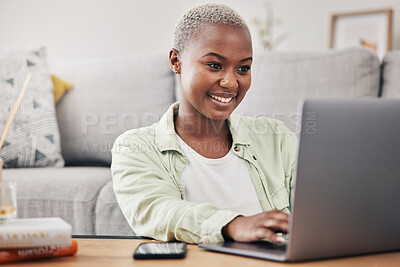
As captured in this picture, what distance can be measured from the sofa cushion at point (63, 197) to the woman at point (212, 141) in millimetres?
497

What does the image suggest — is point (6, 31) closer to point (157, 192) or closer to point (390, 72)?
point (390, 72)

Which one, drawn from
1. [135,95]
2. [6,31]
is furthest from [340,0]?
[6,31]

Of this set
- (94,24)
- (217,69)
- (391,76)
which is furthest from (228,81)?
(94,24)

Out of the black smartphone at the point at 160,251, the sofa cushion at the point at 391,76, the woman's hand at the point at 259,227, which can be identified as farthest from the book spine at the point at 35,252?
the sofa cushion at the point at 391,76

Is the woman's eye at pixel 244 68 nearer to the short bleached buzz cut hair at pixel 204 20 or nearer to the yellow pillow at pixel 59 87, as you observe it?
the short bleached buzz cut hair at pixel 204 20

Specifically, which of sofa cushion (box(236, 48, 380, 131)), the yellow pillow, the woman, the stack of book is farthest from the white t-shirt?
the yellow pillow

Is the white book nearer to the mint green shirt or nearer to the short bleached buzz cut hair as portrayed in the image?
the mint green shirt

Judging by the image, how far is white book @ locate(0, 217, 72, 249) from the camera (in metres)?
0.69

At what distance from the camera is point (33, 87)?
2090mm

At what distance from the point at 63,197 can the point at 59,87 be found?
0.67 meters

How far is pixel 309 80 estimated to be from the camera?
1914 millimetres

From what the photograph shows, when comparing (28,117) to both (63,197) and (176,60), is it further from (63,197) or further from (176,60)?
(176,60)

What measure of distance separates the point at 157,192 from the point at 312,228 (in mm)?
415

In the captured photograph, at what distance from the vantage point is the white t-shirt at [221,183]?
1.23 metres
